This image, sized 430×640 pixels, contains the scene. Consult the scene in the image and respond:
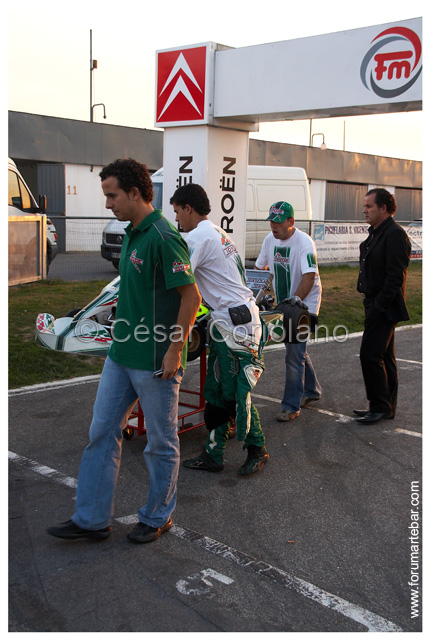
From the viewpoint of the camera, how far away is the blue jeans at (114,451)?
3709 millimetres

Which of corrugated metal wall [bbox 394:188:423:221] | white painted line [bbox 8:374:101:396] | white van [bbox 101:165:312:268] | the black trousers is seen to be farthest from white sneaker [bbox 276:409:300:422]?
corrugated metal wall [bbox 394:188:423:221]

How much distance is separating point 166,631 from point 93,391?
4289 millimetres

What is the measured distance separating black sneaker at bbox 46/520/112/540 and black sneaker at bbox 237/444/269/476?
4.45ft

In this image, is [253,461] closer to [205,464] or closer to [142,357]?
[205,464]

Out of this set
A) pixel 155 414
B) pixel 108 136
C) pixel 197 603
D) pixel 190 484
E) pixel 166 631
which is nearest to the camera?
pixel 166 631

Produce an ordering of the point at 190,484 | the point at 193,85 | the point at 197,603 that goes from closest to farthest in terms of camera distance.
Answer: the point at 197,603, the point at 190,484, the point at 193,85

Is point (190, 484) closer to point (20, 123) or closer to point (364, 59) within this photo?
point (364, 59)

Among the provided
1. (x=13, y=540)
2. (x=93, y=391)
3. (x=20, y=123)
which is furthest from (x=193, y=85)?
(x=20, y=123)

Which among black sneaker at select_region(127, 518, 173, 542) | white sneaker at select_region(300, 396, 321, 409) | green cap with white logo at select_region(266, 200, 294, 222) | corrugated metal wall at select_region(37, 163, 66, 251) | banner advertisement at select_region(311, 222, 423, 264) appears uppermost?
corrugated metal wall at select_region(37, 163, 66, 251)

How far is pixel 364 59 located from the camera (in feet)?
21.7

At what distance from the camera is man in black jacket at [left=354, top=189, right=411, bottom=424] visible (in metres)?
5.75

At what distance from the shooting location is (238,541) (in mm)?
3797

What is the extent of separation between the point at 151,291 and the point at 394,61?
422cm

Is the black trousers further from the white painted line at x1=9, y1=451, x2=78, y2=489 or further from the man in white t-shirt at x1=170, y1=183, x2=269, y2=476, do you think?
the white painted line at x1=9, y1=451, x2=78, y2=489
